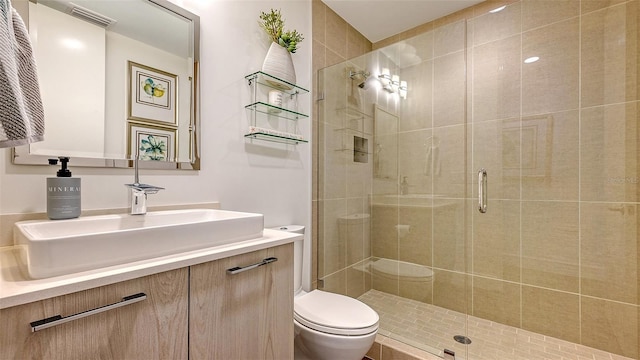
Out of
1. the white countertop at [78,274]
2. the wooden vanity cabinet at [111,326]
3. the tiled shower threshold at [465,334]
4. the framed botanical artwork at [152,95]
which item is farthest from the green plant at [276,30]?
the tiled shower threshold at [465,334]

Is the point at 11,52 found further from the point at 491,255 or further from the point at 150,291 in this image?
the point at 491,255

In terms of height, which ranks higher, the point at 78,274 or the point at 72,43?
the point at 72,43

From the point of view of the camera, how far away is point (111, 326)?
25.5 inches

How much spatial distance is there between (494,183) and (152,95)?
2079mm

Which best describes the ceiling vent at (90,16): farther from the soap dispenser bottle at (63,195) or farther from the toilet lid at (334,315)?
the toilet lid at (334,315)

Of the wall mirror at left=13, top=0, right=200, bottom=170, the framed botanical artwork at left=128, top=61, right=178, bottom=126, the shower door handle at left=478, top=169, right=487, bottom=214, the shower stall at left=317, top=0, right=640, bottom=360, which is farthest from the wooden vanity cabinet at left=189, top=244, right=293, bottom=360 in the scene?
the shower door handle at left=478, top=169, right=487, bottom=214

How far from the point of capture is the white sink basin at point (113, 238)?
63cm

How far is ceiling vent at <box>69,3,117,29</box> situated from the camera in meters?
1.03

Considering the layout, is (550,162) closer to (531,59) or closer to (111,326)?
(531,59)

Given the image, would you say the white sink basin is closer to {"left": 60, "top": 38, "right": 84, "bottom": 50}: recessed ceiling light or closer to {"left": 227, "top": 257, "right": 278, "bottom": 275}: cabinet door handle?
{"left": 227, "top": 257, "right": 278, "bottom": 275}: cabinet door handle

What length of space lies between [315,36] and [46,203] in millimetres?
1828

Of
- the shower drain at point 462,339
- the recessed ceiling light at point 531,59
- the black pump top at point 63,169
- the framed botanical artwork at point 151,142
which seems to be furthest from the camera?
the recessed ceiling light at point 531,59

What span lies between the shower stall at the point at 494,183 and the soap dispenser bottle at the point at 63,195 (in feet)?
4.73

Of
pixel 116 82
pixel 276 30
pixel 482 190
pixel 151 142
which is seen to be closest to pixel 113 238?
pixel 151 142
